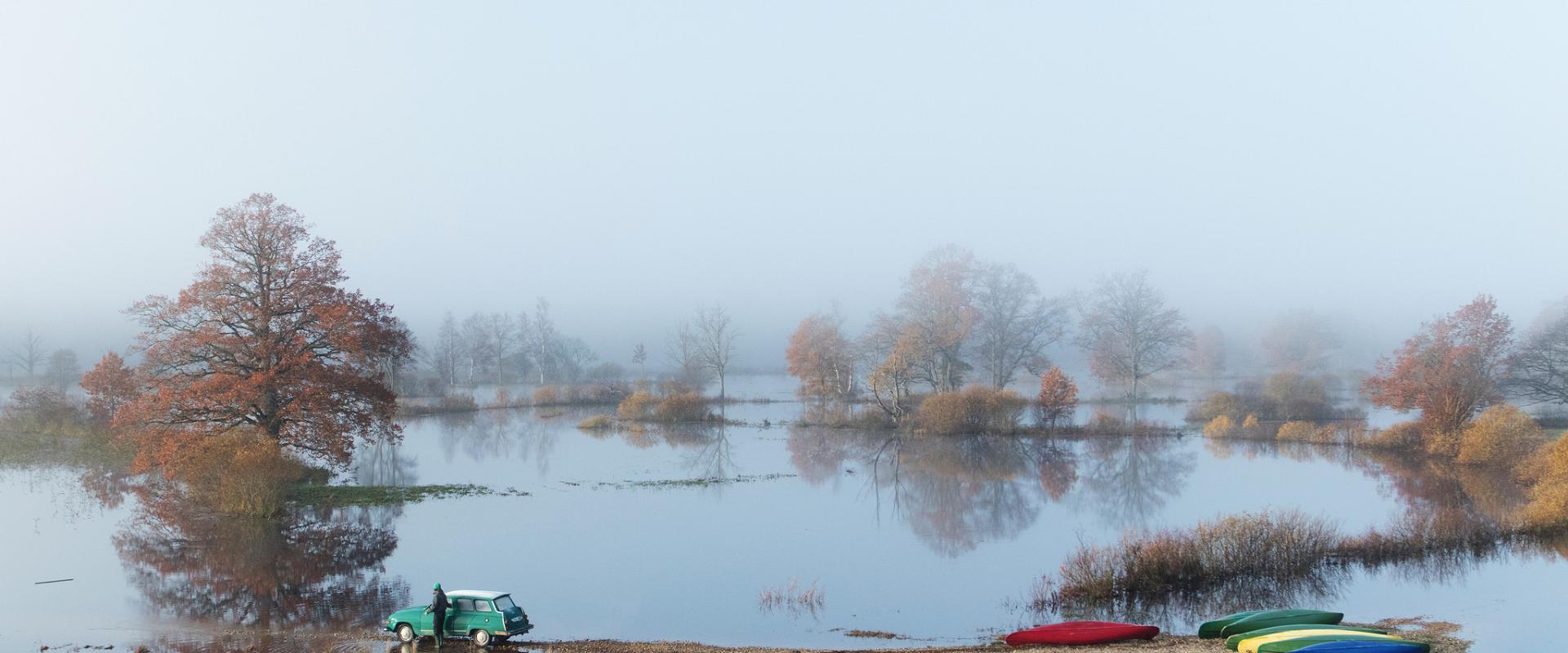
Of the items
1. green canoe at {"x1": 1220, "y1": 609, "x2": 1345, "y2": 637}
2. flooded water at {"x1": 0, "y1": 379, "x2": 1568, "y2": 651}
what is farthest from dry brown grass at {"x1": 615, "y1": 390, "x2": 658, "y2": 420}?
green canoe at {"x1": 1220, "y1": 609, "x2": 1345, "y2": 637}

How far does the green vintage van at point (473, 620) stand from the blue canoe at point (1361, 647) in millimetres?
11669

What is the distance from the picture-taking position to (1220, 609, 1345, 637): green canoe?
48.2 feet

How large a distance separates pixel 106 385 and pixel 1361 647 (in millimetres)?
49507

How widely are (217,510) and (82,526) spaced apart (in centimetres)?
307

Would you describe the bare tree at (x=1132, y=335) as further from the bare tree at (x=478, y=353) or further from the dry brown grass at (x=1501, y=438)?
the bare tree at (x=478, y=353)

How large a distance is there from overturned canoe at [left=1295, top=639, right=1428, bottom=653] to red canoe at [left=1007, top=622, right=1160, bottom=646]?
253 cm

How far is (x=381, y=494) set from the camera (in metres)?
29.0

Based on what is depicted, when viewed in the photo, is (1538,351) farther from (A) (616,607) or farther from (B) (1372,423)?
(A) (616,607)

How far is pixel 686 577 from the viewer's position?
19266 mm

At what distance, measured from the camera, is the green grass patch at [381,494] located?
2789 cm

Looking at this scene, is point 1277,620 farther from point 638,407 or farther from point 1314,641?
point 638,407

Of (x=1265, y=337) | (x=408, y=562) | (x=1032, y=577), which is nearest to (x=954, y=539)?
(x=1032, y=577)

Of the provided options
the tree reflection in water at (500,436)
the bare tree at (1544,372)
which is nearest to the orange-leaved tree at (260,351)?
the tree reflection in water at (500,436)

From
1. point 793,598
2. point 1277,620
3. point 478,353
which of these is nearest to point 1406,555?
point 1277,620
